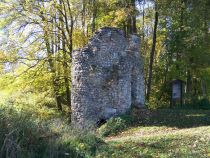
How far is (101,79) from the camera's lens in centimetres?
1650

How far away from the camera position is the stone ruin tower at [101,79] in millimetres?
16406

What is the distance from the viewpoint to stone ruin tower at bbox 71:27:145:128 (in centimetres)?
1641

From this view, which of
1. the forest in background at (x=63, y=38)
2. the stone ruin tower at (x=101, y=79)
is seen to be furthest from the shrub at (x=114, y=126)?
the forest in background at (x=63, y=38)

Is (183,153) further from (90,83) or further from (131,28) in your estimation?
(131,28)

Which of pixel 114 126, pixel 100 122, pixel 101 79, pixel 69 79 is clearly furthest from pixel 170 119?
pixel 69 79

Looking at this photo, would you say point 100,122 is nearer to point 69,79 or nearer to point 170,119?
point 170,119

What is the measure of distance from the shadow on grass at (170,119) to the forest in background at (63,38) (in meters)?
5.61

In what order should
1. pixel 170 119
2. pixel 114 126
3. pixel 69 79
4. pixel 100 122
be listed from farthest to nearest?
1. pixel 69 79
2. pixel 100 122
3. pixel 170 119
4. pixel 114 126

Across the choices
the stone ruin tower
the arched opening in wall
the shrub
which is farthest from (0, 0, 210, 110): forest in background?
the shrub

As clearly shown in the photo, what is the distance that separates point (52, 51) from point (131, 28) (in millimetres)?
6028

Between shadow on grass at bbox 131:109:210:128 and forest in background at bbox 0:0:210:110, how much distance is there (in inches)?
221

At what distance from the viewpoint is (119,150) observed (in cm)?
948

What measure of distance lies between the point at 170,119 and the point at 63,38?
337 inches

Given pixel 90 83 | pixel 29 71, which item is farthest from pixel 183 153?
pixel 29 71
